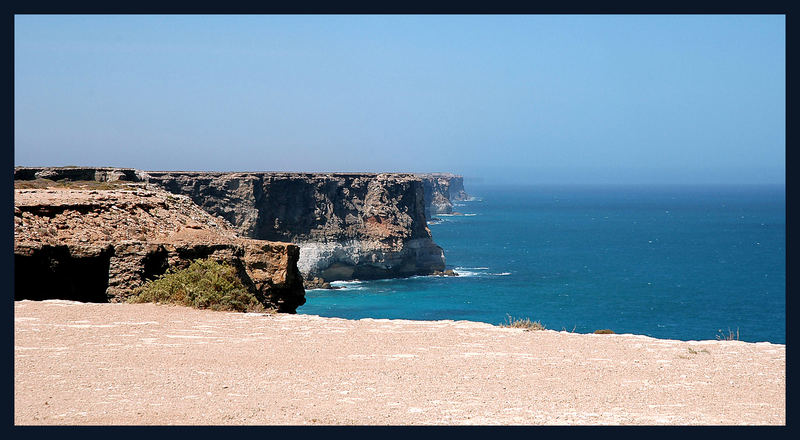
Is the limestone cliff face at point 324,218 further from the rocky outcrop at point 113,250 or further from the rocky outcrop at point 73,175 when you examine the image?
the rocky outcrop at point 113,250

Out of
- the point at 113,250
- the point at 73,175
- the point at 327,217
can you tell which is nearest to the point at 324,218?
the point at 327,217

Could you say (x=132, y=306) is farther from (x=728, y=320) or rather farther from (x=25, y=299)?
(x=728, y=320)

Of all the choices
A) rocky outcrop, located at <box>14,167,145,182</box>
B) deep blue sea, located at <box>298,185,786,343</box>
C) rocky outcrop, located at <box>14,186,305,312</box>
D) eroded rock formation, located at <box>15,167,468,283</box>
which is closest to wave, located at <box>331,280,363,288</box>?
eroded rock formation, located at <box>15,167,468,283</box>

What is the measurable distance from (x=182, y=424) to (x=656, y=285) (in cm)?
6734

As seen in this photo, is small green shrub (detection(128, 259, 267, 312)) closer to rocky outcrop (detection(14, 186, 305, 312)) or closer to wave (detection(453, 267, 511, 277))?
rocky outcrop (detection(14, 186, 305, 312))

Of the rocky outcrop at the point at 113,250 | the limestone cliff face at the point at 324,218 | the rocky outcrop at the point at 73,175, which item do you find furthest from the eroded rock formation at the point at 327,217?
the rocky outcrop at the point at 113,250

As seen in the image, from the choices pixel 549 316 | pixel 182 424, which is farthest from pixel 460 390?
pixel 549 316

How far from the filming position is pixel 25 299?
1288cm

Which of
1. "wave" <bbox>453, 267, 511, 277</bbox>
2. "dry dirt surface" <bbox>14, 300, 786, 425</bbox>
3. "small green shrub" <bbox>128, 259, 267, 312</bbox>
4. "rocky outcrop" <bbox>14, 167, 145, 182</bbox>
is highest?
"rocky outcrop" <bbox>14, 167, 145, 182</bbox>

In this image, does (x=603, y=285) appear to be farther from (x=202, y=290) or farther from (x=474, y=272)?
(x=202, y=290)

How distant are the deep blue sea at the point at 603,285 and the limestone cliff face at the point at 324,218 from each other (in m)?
3.33

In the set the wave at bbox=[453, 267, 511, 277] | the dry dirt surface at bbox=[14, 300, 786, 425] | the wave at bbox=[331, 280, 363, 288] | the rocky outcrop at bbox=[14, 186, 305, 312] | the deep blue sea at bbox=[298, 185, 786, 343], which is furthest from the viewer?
the wave at bbox=[453, 267, 511, 277]

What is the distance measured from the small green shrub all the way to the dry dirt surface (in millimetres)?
556

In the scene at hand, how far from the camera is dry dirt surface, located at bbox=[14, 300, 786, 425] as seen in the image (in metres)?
6.80
